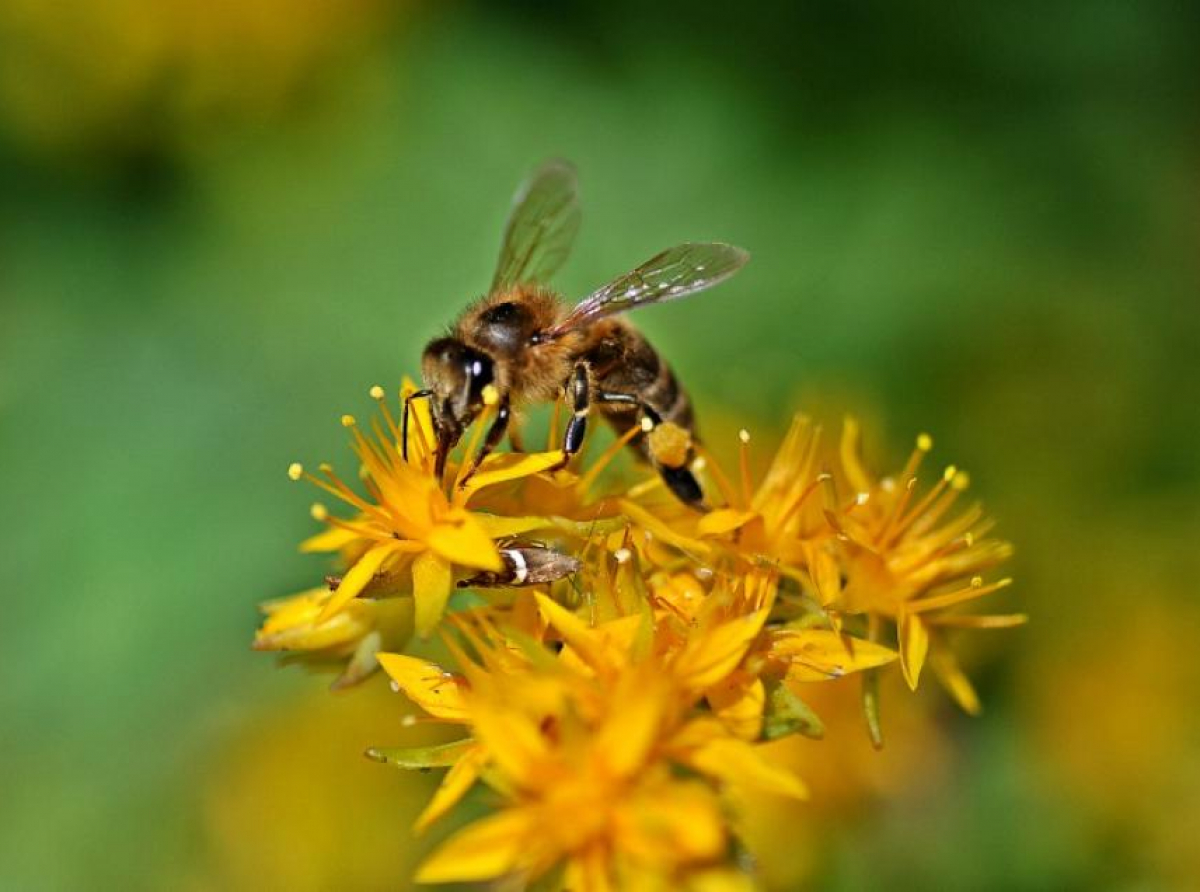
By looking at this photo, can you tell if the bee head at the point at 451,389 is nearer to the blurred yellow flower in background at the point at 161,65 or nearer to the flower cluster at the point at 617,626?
the flower cluster at the point at 617,626

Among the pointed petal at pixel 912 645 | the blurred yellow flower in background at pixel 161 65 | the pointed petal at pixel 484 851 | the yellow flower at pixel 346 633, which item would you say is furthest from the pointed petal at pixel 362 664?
the blurred yellow flower in background at pixel 161 65

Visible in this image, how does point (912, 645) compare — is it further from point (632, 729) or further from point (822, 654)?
point (632, 729)

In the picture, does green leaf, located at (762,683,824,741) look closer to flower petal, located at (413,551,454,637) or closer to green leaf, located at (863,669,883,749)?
green leaf, located at (863,669,883,749)

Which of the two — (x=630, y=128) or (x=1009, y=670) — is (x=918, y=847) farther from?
(x=630, y=128)

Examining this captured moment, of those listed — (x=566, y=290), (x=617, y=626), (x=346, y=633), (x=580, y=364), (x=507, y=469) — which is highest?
(x=566, y=290)

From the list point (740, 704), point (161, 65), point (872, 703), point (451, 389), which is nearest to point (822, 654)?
point (872, 703)

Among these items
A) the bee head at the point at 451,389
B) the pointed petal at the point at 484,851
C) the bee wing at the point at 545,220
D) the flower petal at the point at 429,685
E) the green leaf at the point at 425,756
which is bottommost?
the pointed petal at the point at 484,851

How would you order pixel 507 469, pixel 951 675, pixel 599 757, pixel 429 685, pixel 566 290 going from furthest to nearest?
pixel 566 290 → pixel 951 675 → pixel 507 469 → pixel 429 685 → pixel 599 757
